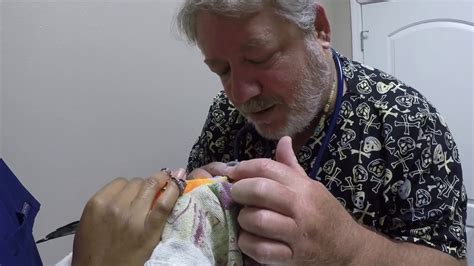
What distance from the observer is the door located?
5.87 ft

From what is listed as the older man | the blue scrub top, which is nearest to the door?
the older man

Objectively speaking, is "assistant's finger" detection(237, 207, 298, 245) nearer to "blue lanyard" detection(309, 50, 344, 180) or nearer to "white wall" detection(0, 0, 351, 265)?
"blue lanyard" detection(309, 50, 344, 180)

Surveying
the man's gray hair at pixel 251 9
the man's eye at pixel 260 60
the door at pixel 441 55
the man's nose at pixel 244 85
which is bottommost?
the door at pixel 441 55

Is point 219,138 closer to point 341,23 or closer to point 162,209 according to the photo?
point 162,209

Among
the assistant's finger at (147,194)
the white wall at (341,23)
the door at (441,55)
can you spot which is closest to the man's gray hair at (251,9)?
the assistant's finger at (147,194)

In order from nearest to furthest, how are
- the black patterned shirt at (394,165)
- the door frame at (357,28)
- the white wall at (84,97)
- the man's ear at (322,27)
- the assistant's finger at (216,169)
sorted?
1. the assistant's finger at (216,169)
2. the black patterned shirt at (394,165)
3. the man's ear at (322,27)
4. the white wall at (84,97)
5. the door frame at (357,28)

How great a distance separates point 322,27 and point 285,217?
521 mm

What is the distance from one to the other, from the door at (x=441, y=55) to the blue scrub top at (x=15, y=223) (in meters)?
1.81

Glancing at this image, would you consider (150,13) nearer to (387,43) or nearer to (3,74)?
(3,74)

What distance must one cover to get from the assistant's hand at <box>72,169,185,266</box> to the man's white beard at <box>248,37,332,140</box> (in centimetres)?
36

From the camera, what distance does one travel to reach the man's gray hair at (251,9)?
729 millimetres

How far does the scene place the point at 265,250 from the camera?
1.59ft

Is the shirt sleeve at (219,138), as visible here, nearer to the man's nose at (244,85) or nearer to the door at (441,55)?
the man's nose at (244,85)

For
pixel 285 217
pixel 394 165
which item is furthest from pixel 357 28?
pixel 285 217
